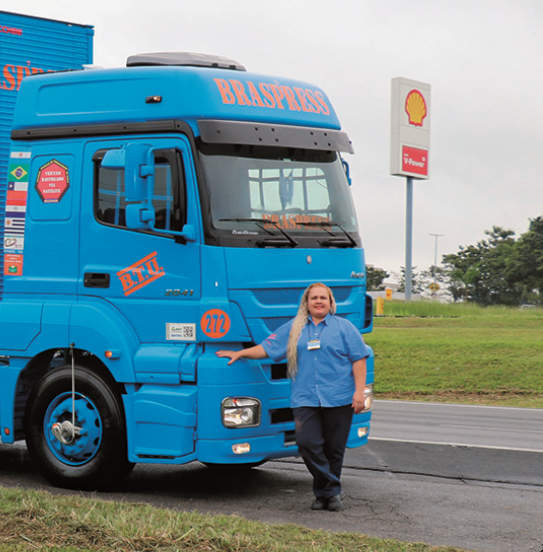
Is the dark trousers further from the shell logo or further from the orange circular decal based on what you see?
the shell logo

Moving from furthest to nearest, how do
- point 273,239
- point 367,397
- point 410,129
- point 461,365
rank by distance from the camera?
point 410,129
point 461,365
point 367,397
point 273,239

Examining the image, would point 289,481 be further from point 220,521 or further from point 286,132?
point 286,132

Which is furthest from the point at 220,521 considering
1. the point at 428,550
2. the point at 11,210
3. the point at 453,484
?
the point at 11,210

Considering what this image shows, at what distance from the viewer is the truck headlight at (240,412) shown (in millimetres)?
7062

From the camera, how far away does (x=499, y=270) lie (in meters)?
76.7

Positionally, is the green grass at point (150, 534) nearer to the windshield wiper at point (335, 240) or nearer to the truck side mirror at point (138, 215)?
the truck side mirror at point (138, 215)

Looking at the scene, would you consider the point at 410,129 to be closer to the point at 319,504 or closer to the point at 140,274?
the point at 140,274

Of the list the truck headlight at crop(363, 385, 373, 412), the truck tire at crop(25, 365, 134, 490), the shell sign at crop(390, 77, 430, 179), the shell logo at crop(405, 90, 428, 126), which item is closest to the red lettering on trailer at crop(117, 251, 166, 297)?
the truck tire at crop(25, 365, 134, 490)

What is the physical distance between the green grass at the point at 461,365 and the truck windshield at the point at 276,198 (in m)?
9.89

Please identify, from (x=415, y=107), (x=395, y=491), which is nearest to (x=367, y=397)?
(x=395, y=491)

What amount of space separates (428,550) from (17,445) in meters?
6.07

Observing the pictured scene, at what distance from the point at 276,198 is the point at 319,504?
2.37 m

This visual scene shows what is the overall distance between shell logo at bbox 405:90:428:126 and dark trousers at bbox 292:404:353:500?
124 ft

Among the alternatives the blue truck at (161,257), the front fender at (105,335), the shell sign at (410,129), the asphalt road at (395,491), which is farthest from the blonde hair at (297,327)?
the shell sign at (410,129)
